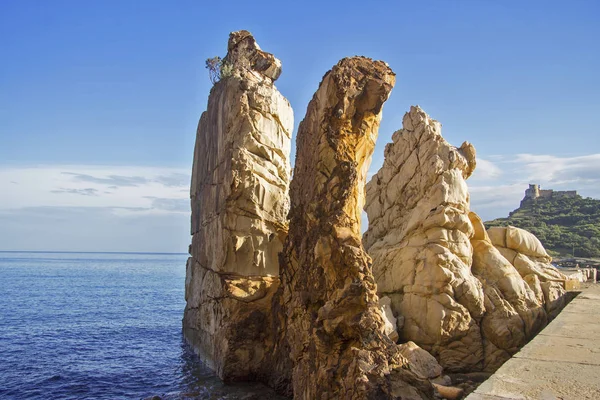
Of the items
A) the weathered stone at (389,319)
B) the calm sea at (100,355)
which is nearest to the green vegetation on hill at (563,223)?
the weathered stone at (389,319)

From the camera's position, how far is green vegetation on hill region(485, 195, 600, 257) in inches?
2425

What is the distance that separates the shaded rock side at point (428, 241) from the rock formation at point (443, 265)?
4cm

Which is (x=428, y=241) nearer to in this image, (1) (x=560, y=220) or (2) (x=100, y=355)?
(2) (x=100, y=355)

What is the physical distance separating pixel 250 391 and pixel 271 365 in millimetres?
1422

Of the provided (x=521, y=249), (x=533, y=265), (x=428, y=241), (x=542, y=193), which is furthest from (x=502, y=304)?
(x=542, y=193)

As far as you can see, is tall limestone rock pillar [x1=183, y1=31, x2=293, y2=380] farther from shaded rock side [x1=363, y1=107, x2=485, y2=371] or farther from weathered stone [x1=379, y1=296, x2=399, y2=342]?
shaded rock side [x1=363, y1=107, x2=485, y2=371]

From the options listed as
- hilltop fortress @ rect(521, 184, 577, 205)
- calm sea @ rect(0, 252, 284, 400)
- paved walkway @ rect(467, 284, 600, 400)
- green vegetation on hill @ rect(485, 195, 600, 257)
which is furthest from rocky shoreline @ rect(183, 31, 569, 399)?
hilltop fortress @ rect(521, 184, 577, 205)

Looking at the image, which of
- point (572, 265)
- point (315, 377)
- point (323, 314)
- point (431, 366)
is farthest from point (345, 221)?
point (572, 265)

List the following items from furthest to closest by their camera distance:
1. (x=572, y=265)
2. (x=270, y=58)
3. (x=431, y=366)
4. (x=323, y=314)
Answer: (x=572, y=265) < (x=270, y=58) < (x=431, y=366) < (x=323, y=314)

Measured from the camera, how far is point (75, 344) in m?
32.3

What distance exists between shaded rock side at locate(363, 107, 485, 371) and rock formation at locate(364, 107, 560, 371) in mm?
42

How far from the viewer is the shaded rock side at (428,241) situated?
22.2m

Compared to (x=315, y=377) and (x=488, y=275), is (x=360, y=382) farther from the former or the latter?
(x=488, y=275)

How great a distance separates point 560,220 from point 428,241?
58.9 metres
